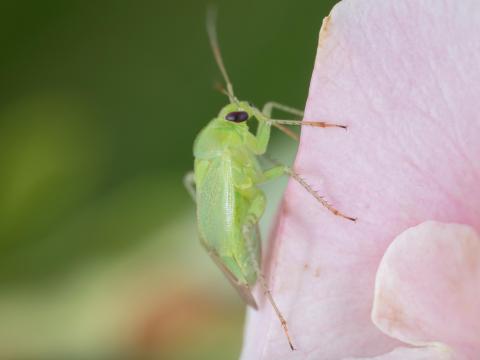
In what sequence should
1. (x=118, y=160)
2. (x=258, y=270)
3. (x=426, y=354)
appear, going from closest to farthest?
(x=426, y=354) < (x=258, y=270) < (x=118, y=160)

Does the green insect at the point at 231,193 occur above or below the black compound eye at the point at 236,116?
below

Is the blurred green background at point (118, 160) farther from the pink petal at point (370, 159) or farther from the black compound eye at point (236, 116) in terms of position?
the pink petal at point (370, 159)

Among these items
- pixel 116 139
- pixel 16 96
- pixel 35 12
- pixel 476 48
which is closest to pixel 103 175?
pixel 116 139

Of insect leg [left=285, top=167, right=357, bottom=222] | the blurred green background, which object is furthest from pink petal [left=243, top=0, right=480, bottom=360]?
the blurred green background

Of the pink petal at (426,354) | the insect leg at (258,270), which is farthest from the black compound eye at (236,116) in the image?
the pink petal at (426,354)

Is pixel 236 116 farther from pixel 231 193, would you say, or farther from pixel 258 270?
pixel 258 270

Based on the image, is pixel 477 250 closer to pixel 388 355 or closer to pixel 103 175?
pixel 388 355

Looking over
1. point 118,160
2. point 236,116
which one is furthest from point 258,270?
point 118,160
